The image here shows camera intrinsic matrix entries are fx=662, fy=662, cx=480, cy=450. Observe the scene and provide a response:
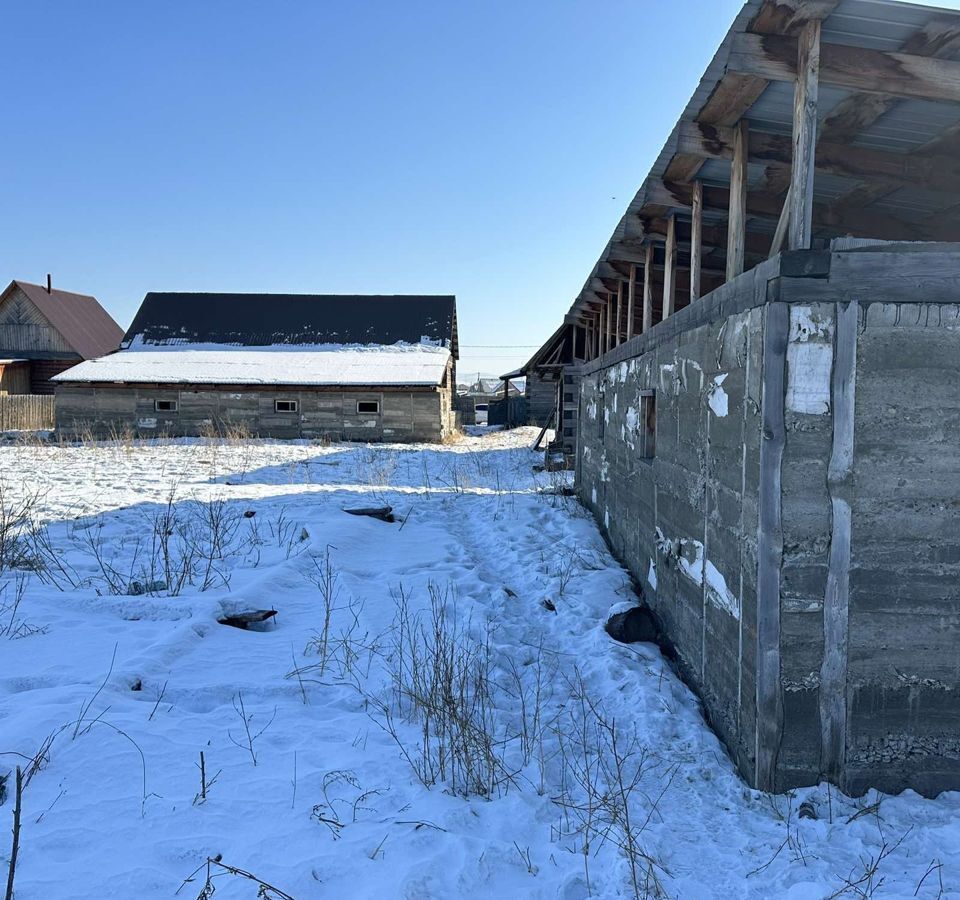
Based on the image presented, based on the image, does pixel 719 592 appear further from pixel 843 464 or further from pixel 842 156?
pixel 842 156

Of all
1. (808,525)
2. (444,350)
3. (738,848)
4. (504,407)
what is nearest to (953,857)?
(738,848)

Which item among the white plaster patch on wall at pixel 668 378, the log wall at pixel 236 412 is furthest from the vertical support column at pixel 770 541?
the log wall at pixel 236 412

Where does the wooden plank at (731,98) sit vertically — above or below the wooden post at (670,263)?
above

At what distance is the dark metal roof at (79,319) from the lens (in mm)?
31672

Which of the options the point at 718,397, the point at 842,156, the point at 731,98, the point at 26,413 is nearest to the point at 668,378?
the point at 718,397

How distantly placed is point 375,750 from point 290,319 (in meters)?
26.3

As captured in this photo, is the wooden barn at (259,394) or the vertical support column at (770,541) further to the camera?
the wooden barn at (259,394)

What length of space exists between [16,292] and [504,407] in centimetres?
2449

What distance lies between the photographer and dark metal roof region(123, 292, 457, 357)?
87.7 feet

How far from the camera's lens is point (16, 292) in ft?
103

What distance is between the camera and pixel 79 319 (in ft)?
113

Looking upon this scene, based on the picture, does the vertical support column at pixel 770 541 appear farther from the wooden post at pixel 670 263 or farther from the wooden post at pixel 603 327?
the wooden post at pixel 603 327

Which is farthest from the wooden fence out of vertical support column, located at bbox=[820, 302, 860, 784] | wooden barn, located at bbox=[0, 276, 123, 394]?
vertical support column, located at bbox=[820, 302, 860, 784]

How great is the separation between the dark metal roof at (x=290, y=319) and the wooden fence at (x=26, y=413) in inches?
146
